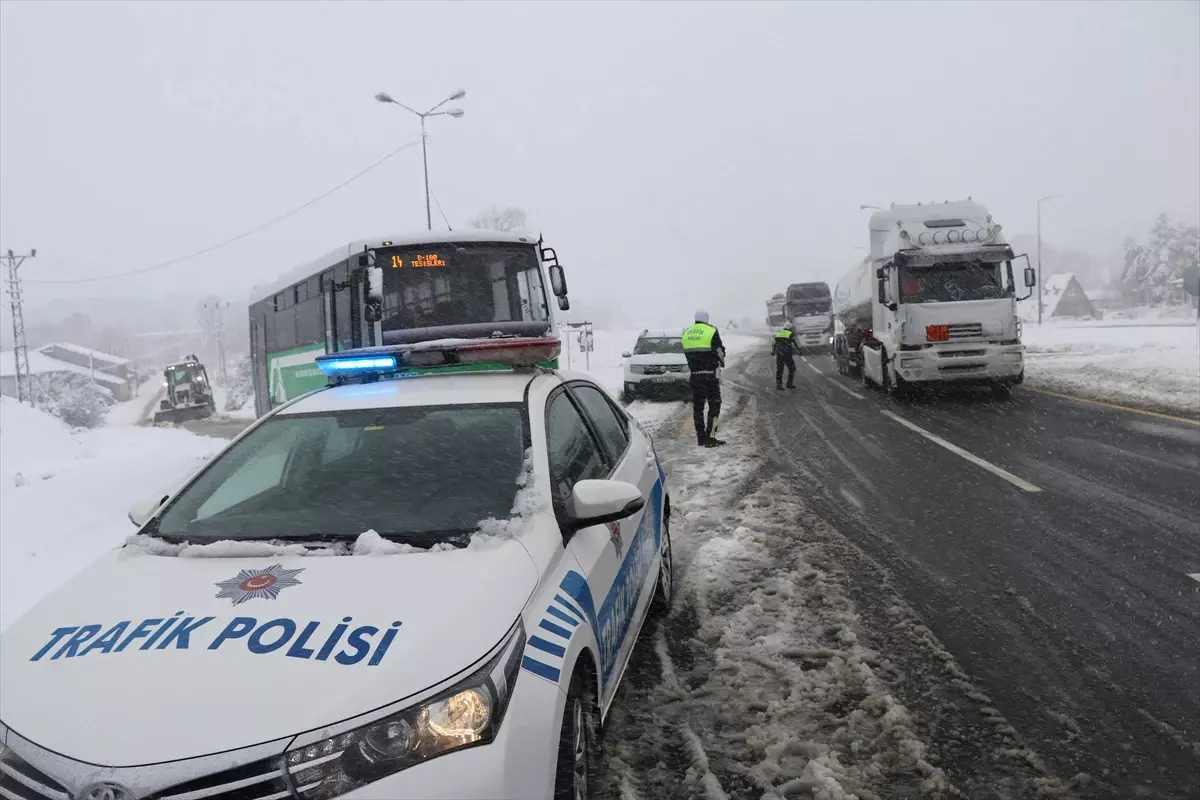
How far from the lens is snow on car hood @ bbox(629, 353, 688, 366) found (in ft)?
62.2

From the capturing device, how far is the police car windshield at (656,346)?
20.0 metres

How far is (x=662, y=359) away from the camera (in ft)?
62.7

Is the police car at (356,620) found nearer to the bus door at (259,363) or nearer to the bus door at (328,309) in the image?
the bus door at (328,309)

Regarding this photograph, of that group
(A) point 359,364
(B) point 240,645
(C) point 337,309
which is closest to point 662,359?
(C) point 337,309

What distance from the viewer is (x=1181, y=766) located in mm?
3088

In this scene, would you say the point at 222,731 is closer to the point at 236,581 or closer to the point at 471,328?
the point at 236,581

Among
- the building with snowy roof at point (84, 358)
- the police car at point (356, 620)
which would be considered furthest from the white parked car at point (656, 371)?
the building with snowy roof at point (84, 358)

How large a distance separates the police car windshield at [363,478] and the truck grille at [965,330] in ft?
44.9

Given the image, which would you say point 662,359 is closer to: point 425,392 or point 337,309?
point 337,309

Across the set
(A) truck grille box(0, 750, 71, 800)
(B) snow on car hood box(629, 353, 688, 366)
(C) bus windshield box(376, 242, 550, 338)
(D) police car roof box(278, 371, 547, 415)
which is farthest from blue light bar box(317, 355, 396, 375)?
(B) snow on car hood box(629, 353, 688, 366)

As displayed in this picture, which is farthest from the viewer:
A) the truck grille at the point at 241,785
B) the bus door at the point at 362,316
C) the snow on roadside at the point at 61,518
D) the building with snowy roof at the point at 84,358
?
the building with snowy roof at the point at 84,358

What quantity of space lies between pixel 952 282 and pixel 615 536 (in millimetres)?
13950

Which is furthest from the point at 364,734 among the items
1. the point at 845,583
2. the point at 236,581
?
the point at 845,583

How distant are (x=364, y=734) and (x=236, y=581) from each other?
2.95ft
